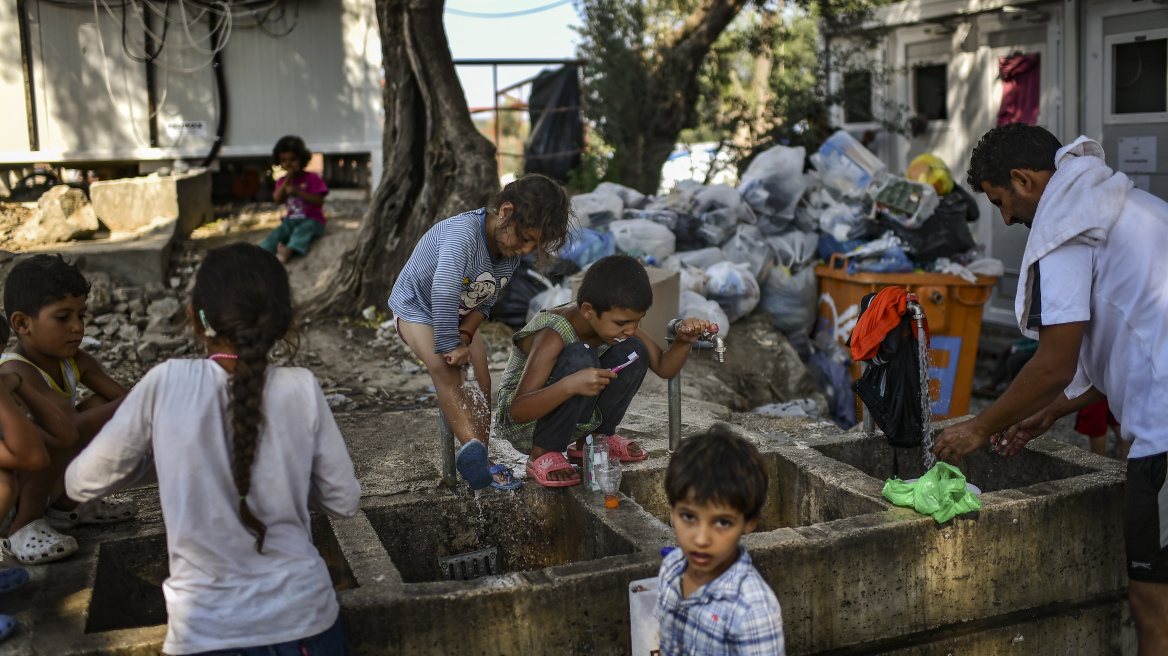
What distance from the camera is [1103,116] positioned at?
26.2 feet

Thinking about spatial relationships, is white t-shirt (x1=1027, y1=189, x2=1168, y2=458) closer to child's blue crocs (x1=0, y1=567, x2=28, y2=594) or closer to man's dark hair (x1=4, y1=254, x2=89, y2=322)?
man's dark hair (x1=4, y1=254, x2=89, y2=322)

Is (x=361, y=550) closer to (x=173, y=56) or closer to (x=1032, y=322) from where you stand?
(x=1032, y=322)

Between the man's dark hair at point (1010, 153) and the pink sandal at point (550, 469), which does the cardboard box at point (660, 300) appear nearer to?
the pink sandal at point (550, 469)

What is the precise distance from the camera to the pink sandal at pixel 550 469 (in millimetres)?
3336

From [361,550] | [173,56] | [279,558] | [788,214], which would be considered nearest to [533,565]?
[361,550]

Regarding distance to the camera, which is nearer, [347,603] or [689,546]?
[689,546]

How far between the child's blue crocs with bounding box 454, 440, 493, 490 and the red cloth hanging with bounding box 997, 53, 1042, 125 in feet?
24.1

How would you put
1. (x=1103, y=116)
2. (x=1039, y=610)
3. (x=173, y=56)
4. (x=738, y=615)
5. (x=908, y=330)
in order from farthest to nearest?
1. (x=173, y=56)
2. (x=1103, y=116)
3. (x=908, y=330)
4. (x=1039, y=610)
5. (x=738, y=615)

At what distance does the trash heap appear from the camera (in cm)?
671

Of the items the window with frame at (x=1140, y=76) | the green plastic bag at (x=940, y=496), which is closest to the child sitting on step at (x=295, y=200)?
the green plastic bag at (x=940, y=496)

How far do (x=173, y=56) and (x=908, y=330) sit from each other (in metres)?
9.15

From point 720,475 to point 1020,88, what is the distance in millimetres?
8205

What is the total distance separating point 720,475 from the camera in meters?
2.00

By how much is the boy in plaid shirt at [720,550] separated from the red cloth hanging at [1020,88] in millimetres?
7812
